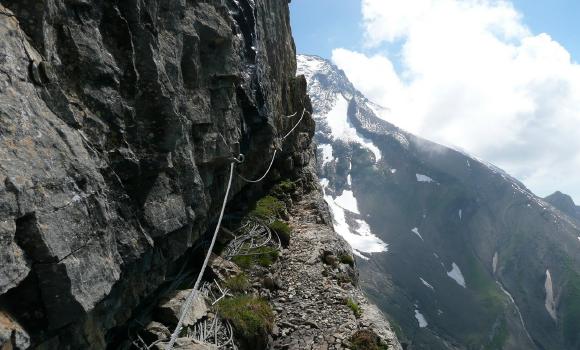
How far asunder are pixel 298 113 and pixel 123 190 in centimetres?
2576

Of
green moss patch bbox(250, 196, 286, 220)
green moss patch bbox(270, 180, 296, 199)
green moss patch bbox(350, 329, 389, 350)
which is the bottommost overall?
green moss patch bbox(350, 329, 389, 350)

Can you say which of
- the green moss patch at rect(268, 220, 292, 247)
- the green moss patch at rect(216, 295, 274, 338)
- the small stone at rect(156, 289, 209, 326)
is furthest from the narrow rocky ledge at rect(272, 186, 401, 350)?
the small stone at rect(156, 289, 209, 326)

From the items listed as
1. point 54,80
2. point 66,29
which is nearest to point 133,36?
point 66,29

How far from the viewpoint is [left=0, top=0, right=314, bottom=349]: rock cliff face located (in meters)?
8.27

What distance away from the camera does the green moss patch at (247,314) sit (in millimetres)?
16562

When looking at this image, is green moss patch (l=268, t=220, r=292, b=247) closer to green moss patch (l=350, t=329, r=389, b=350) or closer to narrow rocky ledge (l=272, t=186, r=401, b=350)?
narrow rocky ledge (l=272, t=186, r=401, b=350)

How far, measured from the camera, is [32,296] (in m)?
8.28

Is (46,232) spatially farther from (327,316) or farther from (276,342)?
(327,316)

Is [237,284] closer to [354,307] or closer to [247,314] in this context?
[247,314]

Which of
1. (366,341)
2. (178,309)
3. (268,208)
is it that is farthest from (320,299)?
(268,208)

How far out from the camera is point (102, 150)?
10867mm

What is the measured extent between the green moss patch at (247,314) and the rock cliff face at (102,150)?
2276mm

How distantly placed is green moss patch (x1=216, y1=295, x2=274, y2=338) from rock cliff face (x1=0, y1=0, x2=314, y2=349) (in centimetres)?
228

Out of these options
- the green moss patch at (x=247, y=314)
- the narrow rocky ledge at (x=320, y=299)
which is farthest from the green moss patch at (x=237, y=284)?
the narrow rocky ledge at (x=320, y=299)
